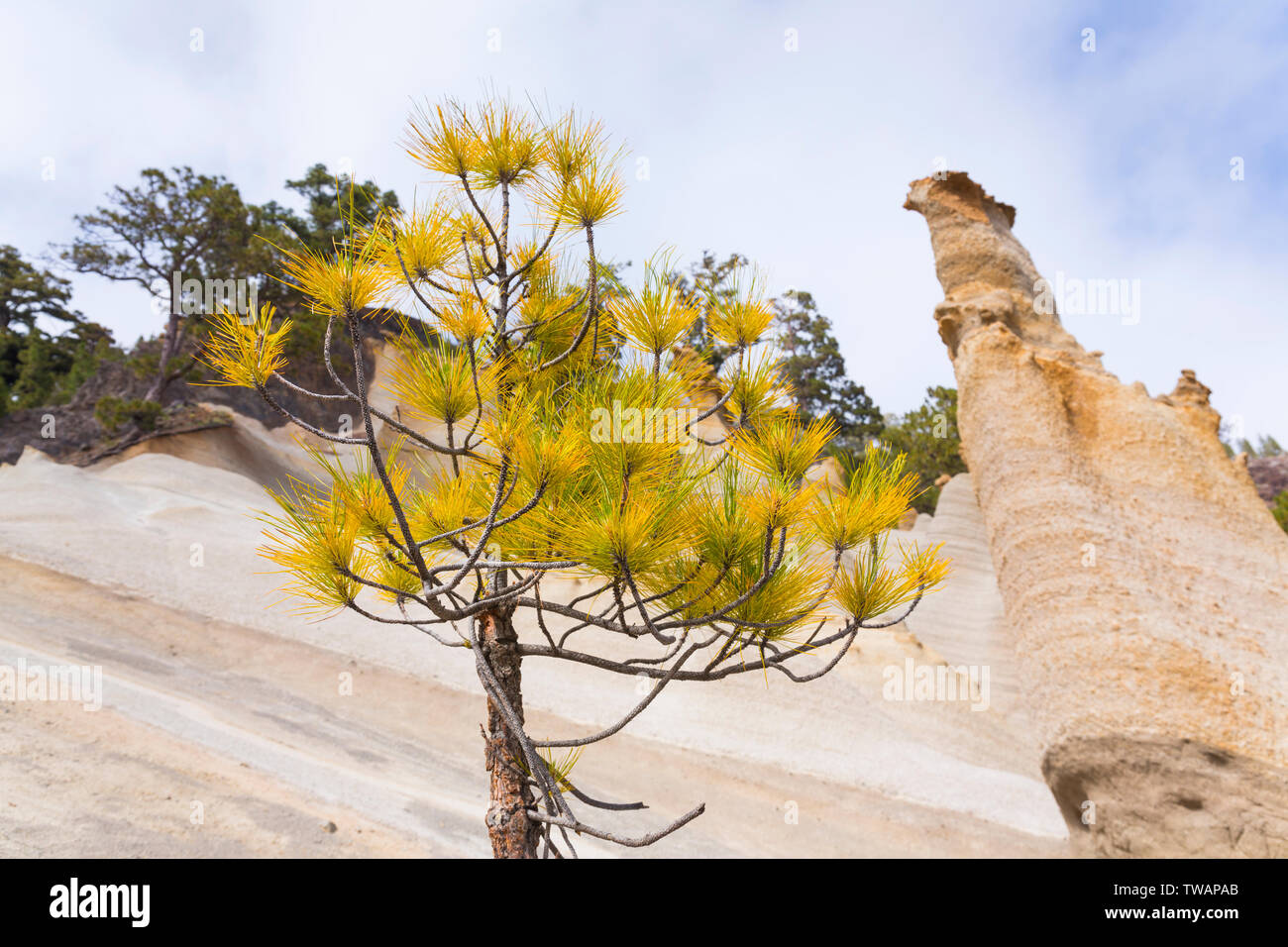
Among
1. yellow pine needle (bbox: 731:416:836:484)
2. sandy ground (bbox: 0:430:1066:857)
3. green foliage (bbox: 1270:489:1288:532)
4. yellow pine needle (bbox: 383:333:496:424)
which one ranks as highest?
yellow pine needle (bbox: 383:333:496:424)

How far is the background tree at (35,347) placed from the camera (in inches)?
998

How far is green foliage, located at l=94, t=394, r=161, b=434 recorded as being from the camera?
63.3 ft

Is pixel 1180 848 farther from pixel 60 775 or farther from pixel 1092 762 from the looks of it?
pixel 60 775

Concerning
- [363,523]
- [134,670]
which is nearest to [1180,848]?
[363,523]

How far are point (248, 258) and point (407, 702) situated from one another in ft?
59.9

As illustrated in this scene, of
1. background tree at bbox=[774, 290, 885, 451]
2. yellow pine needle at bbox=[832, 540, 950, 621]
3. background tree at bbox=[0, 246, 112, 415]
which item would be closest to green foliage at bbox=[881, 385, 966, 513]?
background tree at bbox=[774, 290, 885, 451]

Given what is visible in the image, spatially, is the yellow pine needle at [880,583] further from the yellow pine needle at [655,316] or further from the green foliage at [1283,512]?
the green foliage at [1283,512]

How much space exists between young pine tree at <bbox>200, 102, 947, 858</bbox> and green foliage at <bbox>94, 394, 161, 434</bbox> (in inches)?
811

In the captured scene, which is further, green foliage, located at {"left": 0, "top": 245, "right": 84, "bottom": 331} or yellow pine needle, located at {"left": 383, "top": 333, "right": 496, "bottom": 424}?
green foliage, located at {"left": 0, "top": 245, "right": 84, "bottom": 331}

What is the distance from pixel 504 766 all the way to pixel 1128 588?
685 cm

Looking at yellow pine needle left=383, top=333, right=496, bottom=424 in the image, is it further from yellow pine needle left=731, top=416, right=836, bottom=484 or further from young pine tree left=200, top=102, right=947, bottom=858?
yellow pine needle left=731, top=416, right=836, bottom=484

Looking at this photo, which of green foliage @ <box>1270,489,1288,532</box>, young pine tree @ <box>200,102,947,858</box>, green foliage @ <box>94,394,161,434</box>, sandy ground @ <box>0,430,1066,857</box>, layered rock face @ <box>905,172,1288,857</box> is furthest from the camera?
green foliage @ <box>94,394,161,434</box>

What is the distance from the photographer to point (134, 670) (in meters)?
8.65

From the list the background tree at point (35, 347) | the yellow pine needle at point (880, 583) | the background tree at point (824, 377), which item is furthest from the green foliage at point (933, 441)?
the background tree at point (35, 347)
